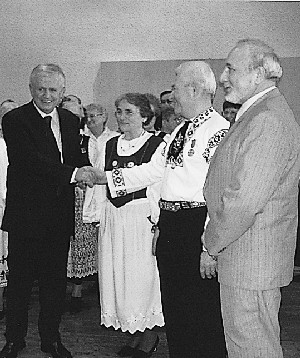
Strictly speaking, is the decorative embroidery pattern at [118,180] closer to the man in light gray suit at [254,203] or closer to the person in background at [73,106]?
the man in light gray suit at [254,203]

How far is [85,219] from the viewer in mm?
5035

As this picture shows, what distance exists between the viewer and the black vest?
376 centimetres

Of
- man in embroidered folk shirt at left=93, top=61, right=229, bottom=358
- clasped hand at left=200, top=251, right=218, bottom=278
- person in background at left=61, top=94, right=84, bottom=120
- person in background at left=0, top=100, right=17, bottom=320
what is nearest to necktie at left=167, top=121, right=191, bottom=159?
man in embroidered folk shirt at left=93, top=61, right=229, bottom=358

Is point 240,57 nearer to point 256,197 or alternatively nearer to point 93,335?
point 256,197

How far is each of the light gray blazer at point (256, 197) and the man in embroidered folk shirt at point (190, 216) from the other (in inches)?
17.3

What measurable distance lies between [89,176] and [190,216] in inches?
32.9

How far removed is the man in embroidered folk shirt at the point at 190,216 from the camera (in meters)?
2.99

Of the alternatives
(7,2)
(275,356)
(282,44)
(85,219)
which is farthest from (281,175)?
(7,2)

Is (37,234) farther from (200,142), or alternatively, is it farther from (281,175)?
(281,175)

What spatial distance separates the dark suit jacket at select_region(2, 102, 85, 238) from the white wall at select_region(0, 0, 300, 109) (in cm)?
356

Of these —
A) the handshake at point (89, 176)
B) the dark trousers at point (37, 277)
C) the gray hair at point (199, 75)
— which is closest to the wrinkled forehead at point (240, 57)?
the gray hair at point (199, 75)

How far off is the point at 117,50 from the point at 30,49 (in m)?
0.86

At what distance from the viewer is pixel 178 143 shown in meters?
3.07

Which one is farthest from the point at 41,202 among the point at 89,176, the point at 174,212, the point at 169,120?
the point at 169,120
